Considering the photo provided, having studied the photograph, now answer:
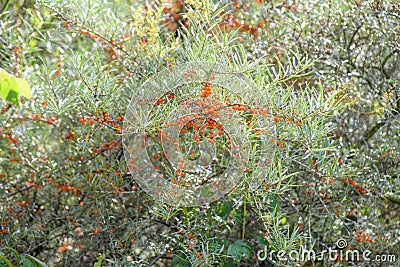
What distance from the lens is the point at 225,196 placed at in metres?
2.28

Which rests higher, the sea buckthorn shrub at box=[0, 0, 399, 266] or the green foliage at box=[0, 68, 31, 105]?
the green foliage at box=[0, 68, 31, 105]

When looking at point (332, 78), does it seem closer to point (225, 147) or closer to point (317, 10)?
point (317, 10)

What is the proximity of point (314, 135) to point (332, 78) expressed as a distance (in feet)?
1.68

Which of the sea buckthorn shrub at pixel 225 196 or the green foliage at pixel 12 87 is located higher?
the green foliage at pixel 12 87

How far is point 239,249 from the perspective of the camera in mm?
2223

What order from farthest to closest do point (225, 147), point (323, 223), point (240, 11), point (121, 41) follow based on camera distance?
point (240, 11) → point (323, 223) → point (121, 41) → point (225, 147)

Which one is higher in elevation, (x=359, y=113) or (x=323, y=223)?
(x=359, y=113)

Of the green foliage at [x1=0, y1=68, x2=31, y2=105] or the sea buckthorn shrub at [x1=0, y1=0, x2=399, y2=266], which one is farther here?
the sea buckthorn shrub at [x1=0, y1=0, x2=399, y2=266]

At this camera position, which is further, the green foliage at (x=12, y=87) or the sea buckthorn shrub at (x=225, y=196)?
the sea buckthorn shrub at (x=225, y=196)

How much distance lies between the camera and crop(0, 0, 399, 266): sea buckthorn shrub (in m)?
2.14

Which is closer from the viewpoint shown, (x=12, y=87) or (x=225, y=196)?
(x=12, y=87)

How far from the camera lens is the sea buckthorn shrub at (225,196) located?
7.02ft

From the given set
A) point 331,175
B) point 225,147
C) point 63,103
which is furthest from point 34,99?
point 331,175

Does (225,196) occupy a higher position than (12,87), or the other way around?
(12,87)
